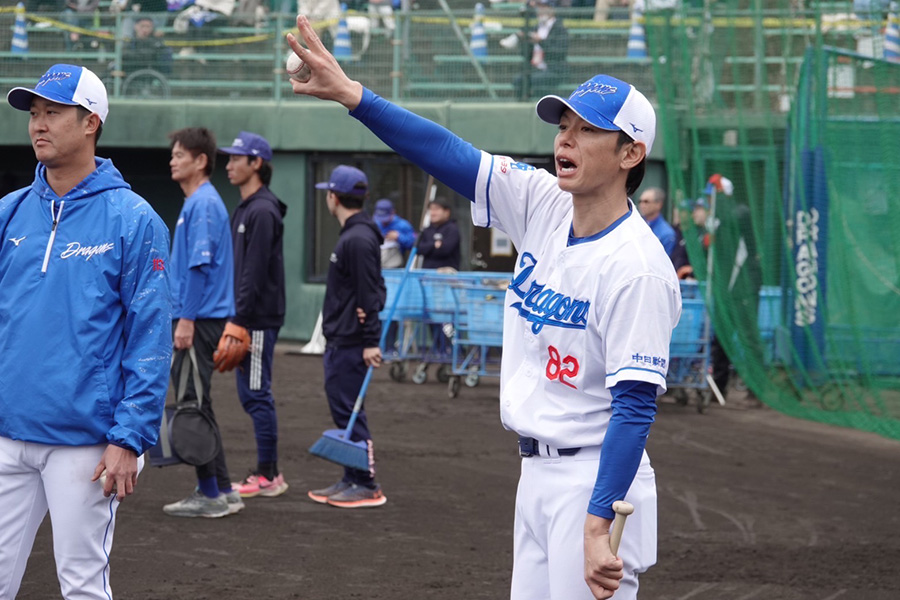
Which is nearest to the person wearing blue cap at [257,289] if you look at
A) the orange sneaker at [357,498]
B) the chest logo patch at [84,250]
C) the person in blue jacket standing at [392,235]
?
the orange sneaker at [357,498]

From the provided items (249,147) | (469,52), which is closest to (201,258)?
(249,147)

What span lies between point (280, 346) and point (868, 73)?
1016 cm

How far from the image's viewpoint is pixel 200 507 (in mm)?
7145

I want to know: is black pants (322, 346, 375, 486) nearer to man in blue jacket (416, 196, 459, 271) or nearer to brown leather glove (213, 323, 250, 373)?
brown leather glove (213, 323, 250, 373)

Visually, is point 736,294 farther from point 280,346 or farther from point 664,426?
point 280,346

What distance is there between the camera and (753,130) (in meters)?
10.4

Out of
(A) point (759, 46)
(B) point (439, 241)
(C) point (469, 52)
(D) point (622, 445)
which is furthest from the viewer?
(C) point (469, 52)

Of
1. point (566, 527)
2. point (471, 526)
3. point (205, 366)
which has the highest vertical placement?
point (566, 527)

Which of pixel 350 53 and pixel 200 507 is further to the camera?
pixel 350 53

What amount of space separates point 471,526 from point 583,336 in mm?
4181

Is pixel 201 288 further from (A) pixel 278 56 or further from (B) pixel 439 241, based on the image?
(A) pixel 278 56

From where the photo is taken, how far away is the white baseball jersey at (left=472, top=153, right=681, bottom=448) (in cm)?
310

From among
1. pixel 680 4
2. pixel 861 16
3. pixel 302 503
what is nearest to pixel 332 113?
pixel 680 4

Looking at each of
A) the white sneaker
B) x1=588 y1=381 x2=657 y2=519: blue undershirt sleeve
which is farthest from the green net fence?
x1=588 y1=381 x2=657 y2=519: blue undershirt sleeve
